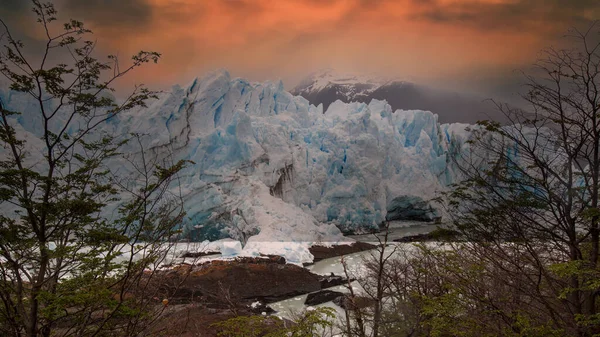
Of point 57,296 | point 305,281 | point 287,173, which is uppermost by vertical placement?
point 287,173

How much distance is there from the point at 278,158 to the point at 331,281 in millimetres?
8666

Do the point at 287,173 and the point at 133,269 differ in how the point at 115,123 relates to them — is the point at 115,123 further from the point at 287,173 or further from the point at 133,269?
the point at 133,269

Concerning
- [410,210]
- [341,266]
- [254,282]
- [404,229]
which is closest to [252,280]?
[254,282]

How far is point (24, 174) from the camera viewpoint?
3293 millimetres

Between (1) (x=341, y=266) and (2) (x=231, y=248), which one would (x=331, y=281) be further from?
(2) (x=231, y=248)

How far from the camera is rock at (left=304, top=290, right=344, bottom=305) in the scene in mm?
11425

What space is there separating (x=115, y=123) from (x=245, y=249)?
9557 millimetres

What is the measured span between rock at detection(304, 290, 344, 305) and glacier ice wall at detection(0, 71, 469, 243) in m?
5.42

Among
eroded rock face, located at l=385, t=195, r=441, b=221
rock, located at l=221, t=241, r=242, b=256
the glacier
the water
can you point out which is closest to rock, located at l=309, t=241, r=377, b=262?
the water

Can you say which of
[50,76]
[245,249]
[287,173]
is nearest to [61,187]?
[50,76]

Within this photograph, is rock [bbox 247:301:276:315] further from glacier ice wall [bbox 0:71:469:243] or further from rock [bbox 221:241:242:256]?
glacier ice wall [bbox 0:71:469:243]

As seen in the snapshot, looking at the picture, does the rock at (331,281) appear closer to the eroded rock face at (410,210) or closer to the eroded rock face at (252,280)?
the eroded rock face at (252,280)

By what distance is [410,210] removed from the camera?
23.1m

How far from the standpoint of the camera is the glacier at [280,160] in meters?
17.6
